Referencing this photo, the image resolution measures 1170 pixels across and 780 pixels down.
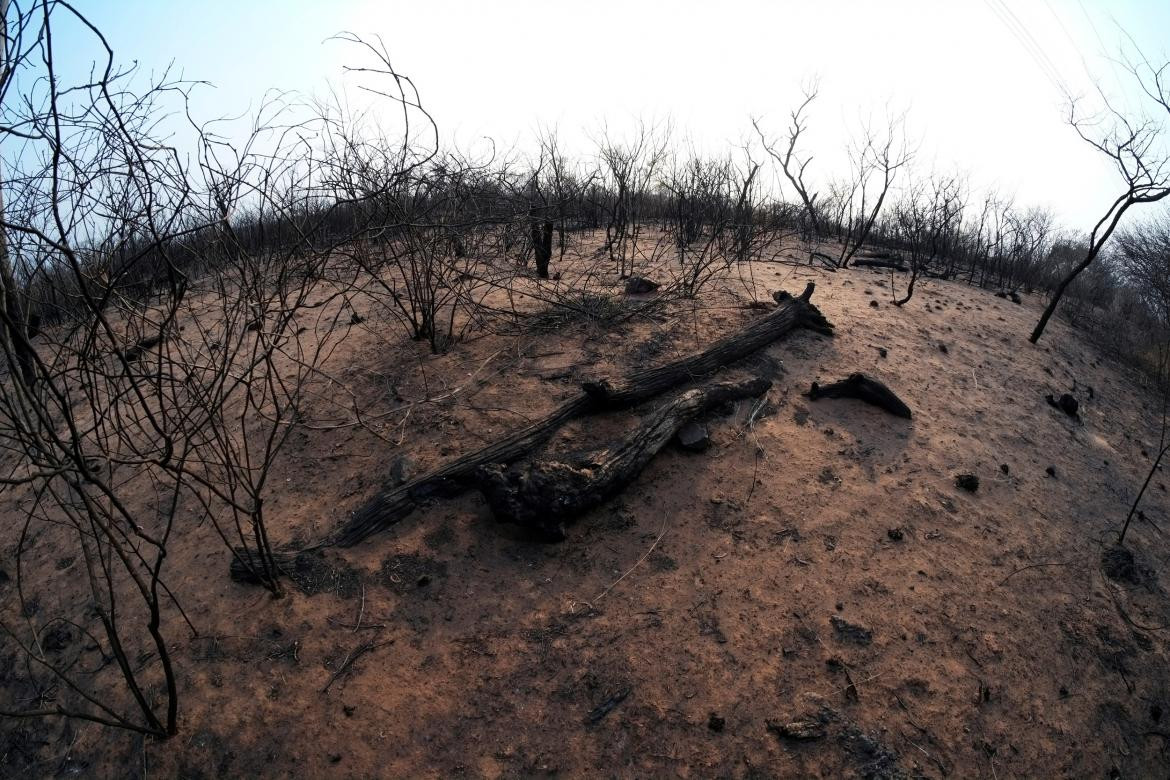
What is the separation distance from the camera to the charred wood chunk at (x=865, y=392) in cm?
495

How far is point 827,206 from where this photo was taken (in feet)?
51.2

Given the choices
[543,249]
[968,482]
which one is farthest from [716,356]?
[543,249]

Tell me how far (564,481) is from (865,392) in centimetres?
277

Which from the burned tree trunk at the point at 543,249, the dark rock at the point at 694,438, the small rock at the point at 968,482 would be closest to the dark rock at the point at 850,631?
the dark rock at the point at 694,438

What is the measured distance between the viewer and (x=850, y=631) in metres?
3.15

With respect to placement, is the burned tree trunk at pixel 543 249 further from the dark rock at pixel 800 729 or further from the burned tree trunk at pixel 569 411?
the dark rock at pixel 800 729

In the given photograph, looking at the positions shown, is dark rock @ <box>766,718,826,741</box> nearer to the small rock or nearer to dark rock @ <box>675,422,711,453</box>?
dark rock @ <box>675,422,711,453</box>

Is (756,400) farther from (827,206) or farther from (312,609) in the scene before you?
(827,206)

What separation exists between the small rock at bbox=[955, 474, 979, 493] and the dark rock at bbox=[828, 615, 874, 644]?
169 centimetres

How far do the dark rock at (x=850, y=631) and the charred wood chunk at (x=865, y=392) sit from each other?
215 centimetres

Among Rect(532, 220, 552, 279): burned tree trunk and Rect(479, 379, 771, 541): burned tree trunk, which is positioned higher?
Rect(532, 220, 552, 279): burned tree trunk

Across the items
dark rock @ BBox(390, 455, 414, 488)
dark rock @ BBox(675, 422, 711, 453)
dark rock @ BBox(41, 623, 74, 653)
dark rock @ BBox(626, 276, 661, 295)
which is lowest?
dark rock @ BBox(41, 623, 74, 653)

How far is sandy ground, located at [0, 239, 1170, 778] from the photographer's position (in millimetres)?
2699

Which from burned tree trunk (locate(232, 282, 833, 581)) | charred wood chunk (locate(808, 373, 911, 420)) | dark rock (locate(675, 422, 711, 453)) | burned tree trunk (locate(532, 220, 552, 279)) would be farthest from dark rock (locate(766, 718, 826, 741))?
burned tree trunk (locate(532, 220, 552, 279))
